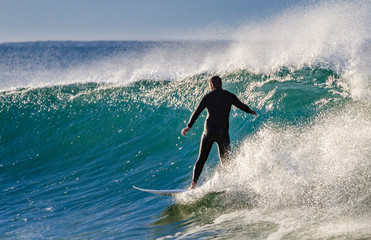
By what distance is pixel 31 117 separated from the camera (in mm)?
12086

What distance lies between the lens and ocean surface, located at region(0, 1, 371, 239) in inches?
204

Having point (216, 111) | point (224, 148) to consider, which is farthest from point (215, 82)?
point (224, 148)

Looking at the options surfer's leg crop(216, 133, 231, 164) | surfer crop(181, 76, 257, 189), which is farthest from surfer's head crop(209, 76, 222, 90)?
surfer's leg crop(216, 133, 231, 164)

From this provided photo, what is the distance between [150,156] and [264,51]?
14.4 feet

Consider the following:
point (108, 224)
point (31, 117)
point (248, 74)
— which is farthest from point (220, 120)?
point (31, 117)

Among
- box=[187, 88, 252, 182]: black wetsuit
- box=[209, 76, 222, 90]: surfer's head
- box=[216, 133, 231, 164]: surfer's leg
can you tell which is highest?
Answer: box=[209, 76, 222, 90]: surfer's head

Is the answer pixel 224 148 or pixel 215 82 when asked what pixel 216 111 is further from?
pixel 224 148

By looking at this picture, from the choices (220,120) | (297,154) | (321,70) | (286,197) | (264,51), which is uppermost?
(264,51)

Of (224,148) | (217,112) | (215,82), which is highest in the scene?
(215,82)

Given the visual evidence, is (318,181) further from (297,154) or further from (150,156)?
(150,156)

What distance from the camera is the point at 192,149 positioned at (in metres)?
Result: 8.43

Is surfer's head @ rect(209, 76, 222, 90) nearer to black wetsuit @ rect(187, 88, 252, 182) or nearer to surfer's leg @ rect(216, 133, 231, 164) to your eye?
black wetsuit @ rect(187, 88, 252, 182)

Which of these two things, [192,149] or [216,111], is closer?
[216,111]

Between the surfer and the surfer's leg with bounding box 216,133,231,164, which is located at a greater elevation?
the surfer
